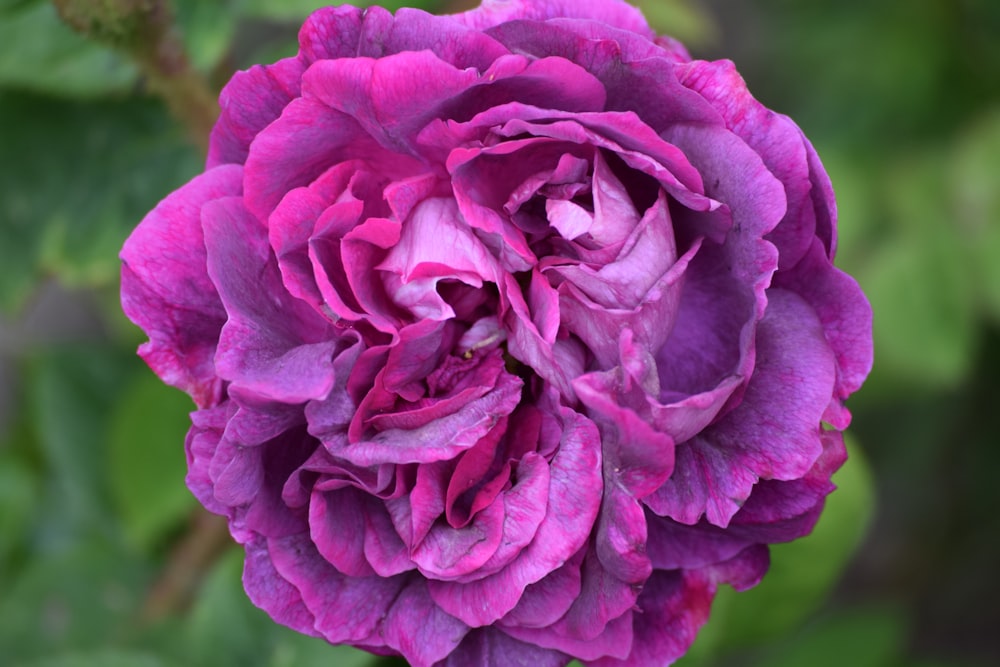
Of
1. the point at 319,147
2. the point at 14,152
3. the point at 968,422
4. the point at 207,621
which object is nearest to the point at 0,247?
the point at 14,152

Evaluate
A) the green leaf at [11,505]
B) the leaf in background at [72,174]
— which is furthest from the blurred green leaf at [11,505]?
the leaf in background at [72,174]

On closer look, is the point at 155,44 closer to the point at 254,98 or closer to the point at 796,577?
the point at 254,98

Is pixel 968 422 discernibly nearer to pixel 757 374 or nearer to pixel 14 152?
pixel 757 374

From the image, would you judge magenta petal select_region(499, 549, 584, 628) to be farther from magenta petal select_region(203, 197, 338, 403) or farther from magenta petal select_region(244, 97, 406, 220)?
magenta petal select_region(244, 97, 406, 220)

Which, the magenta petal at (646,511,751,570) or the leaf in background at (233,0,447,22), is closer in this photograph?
the magenta petal at (646,511,751,570)

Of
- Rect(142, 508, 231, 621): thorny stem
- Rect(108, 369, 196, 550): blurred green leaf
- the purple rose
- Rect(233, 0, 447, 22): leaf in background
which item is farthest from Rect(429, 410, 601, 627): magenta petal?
Rect(108, 369, 196, 550): blurred green leaf

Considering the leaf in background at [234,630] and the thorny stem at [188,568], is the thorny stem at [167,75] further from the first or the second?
the leaf in background at [234,630]

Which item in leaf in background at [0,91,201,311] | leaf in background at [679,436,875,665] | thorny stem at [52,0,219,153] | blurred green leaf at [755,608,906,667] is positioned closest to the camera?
thorny stem at [52,0,219,153]
